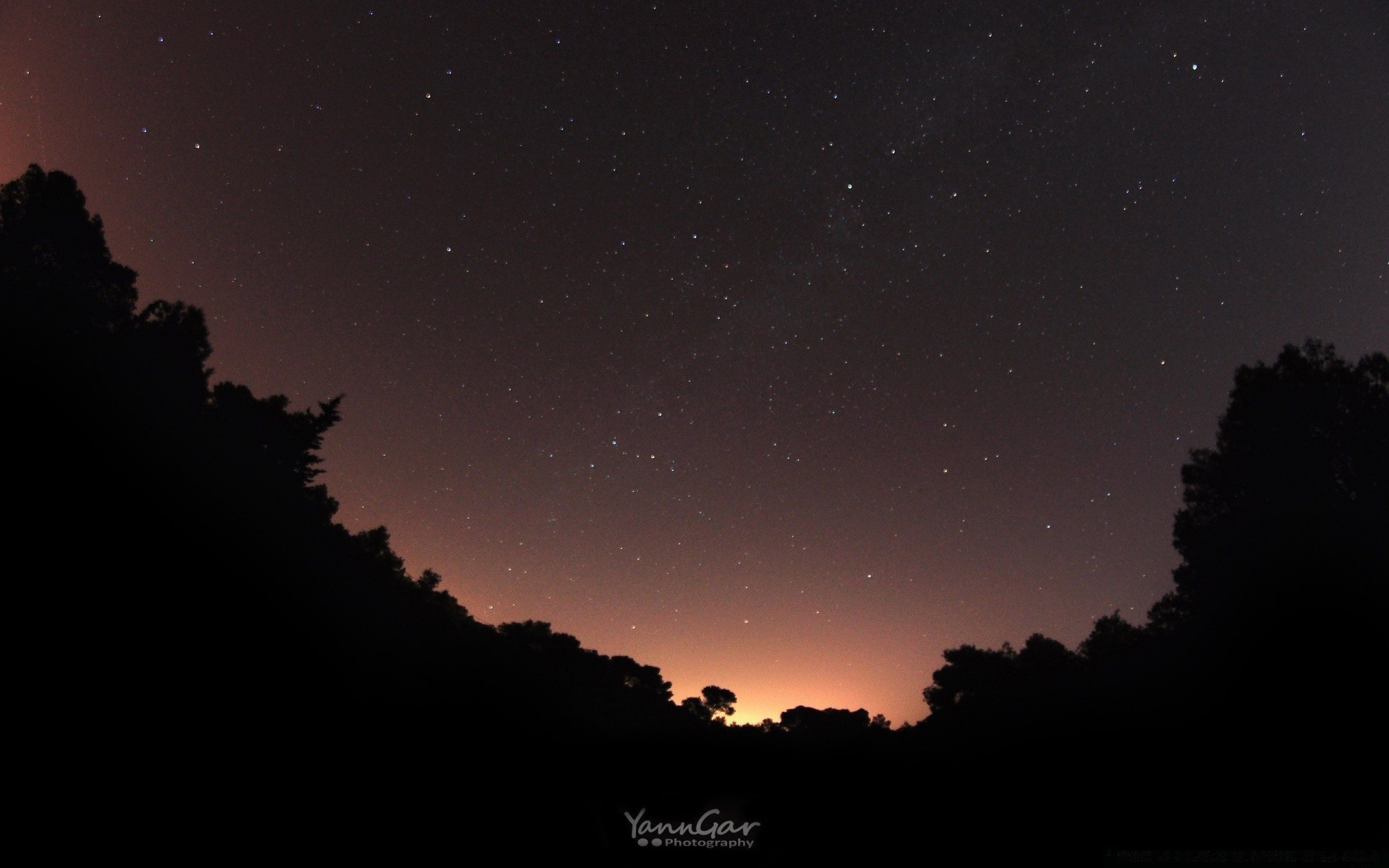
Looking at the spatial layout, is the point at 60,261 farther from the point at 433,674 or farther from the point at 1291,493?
the point at 1291,493

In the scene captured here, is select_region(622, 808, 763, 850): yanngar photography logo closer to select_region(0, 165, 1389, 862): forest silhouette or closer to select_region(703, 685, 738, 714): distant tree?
select_region(0, 165, 1389, 862): forest silhouette

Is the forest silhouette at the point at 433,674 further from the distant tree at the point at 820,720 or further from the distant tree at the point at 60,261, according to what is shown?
the distant tree at the point at 820,720

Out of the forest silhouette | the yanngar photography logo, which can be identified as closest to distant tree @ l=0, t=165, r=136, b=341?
the forest silhouette

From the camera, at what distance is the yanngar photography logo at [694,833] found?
10.4m

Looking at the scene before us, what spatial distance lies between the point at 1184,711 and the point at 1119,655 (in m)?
9.51

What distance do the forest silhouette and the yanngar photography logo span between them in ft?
1.01

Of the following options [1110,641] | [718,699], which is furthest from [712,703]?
[1110,641]

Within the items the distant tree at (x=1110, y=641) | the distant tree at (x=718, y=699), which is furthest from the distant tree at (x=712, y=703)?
the distant tree at (x=1110, y=641)

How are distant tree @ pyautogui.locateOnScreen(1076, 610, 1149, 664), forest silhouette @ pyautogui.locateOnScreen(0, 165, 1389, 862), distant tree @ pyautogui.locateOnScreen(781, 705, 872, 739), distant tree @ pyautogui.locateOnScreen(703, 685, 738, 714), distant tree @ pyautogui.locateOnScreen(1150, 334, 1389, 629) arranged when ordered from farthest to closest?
distant tree @ pyautogui.locateOnScreen(703, 685, 738, 714), distant tree @ pyautogui.locateOnScreen(781, 705, 872, 739), distant tree @ pyautogui.locateOnScreen(1076, 610, 1149, 664), distant tree @ pyautogui.locateOnScreen(1150, 334, 1389, 629), forest silhouette @ pyautogui.locateOnScreen(0, 165, 1389, 862)

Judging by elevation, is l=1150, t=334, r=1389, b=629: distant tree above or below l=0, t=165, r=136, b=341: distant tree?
below

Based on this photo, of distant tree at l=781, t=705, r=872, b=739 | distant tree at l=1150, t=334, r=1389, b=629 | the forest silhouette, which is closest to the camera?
the forest silhouette

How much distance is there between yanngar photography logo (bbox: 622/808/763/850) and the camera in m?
10.4

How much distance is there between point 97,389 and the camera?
1736 centimetres

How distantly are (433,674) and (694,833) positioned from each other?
48.5 feet
